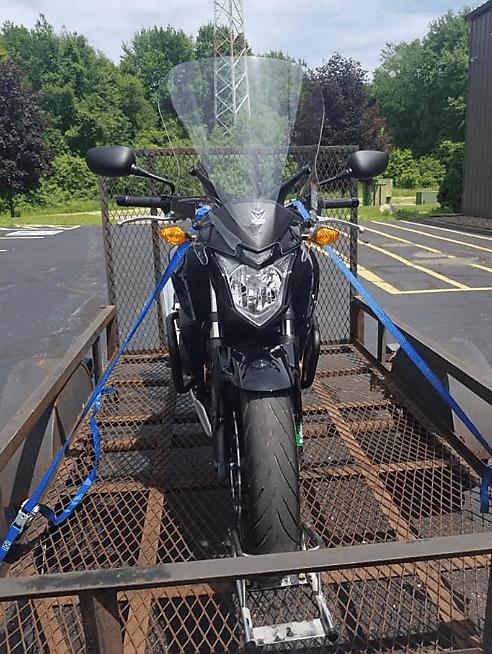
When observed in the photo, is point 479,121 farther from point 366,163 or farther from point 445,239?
point 366,163

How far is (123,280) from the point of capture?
286 inches

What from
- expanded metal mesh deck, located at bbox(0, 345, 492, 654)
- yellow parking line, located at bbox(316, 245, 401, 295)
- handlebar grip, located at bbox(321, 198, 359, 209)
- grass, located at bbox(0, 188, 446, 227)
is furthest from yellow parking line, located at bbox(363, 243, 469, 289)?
grass, located at bbox(0, 188, 446, 227)

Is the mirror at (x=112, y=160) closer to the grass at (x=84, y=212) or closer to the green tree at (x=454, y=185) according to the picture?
the grass at (x=84, y=212)

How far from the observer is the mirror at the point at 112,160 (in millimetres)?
2270

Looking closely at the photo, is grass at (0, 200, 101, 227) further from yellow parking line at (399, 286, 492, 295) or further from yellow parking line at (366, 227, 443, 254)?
yellow parking line at (399, 286, 492, 295)

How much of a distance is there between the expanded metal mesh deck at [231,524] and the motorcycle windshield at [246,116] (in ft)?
4.57

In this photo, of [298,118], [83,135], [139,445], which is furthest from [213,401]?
[83,135]

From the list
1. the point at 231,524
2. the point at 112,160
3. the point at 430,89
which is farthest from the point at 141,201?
the point at 430,89

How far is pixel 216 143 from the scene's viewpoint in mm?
2568

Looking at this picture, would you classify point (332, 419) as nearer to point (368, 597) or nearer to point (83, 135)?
point (368, 597)

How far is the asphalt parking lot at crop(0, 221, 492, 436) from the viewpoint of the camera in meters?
5.10

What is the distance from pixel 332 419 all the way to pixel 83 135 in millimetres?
34674

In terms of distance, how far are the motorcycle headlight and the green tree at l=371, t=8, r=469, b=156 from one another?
40.1 meters

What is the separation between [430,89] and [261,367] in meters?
45.6
